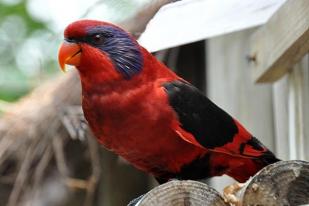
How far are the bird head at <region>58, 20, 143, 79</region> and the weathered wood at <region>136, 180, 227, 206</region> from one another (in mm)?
427

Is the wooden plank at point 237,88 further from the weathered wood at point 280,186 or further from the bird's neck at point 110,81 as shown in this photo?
the weathered wood at point 280,186

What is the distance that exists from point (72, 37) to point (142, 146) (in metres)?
0.30

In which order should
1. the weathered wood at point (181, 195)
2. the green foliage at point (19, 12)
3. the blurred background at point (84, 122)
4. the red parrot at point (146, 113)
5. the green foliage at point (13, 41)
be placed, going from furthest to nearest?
1. the green foliage at point (19, 12)
2. the green foliage at point (13, 41)
3. the blurred background at point (84, 122)
4. the red parrot at point (146, 113)
5. the weathered wood at point (181, 195)

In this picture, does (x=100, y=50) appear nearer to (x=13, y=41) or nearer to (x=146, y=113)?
(x=146, y=113)

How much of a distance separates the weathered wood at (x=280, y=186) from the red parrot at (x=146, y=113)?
319mm

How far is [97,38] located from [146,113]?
0.22 m

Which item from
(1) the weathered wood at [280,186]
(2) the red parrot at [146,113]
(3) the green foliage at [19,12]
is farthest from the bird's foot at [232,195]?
(3) the green foliage at [19,12]

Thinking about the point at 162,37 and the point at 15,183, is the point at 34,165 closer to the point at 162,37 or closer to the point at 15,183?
the point at 15,183

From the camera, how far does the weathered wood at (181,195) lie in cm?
131

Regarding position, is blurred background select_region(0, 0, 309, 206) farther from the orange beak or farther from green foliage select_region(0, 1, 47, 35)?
green foliage select_region(0, 1, 47, 35)

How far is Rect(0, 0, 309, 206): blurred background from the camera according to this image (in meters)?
2.07

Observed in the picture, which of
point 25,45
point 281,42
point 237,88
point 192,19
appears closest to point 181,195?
point 192,19

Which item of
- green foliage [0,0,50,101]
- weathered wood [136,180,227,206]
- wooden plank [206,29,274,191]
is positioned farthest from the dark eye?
green foliage [0,0,50,101]

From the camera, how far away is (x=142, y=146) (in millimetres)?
1619
